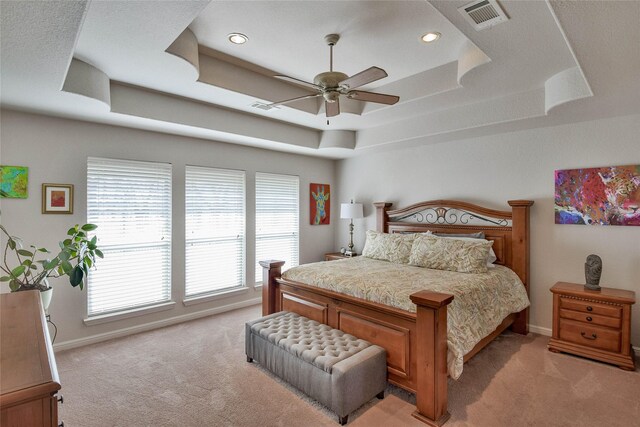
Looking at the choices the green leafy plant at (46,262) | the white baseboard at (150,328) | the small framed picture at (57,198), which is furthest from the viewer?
the white baseboard at (150,328)

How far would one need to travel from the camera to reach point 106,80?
2.94 meters

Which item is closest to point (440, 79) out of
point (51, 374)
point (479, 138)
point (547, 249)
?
point (479, 138)

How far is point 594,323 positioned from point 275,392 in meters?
3.06

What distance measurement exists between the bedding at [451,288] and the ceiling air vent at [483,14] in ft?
6.49

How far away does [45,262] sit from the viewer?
2.95 m

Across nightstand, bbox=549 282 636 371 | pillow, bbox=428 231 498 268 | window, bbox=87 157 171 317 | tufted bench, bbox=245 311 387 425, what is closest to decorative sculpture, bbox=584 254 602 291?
nightstand, bbox=549 282 636 371

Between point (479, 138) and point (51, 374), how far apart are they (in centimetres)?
468

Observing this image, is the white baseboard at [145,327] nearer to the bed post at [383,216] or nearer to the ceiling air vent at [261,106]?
the bed post at [383,216]

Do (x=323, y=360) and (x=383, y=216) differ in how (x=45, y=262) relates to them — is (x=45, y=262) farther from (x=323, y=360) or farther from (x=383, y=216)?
(x=383, y=216)

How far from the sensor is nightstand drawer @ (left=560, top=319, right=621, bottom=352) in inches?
118

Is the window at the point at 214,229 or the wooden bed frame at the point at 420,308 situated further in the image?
the window at the point at 214,229

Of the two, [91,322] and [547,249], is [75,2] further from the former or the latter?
[547,249]

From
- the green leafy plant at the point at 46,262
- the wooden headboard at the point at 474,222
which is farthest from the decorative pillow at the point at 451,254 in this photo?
the green leafy plant at the point at 46,262

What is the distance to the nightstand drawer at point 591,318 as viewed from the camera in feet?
9.82
